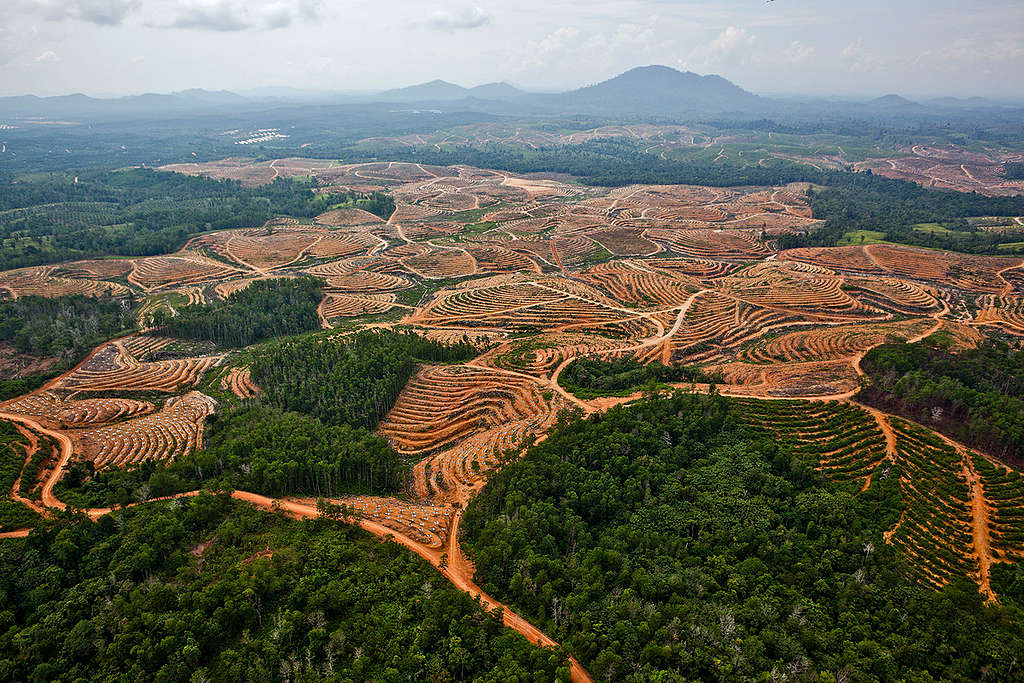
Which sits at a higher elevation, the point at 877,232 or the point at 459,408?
the point at 877,232

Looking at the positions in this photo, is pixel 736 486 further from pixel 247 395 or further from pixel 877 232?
pixel 877 232

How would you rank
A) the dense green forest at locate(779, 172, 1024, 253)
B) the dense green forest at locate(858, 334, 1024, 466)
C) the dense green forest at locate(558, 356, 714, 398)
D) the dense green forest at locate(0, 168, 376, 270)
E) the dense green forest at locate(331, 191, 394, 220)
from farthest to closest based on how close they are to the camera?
the dense green forest at locate(331, 191, 394, 220) < the dense green forest at locate(0, 168, 376, 270) < the dense green forest at locate(779, 172, 1024, 253) < the dense green forest at locate(558, 356, 714, 398) < the dense green forest at locate(858, 334, 1024, 466)

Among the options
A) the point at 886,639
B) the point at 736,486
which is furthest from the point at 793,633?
the point at 736,486

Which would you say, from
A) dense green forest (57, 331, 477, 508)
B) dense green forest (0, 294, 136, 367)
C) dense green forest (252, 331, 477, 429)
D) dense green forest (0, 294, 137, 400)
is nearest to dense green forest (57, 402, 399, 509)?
Result: dense green forest (57, 331, 477, 508)

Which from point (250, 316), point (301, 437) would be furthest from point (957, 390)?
point (250, 316)

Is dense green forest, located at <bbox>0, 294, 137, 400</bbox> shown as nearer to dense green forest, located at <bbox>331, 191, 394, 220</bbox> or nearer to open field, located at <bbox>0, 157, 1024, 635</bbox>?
open field, located at <bbox>0, 157, 1024, 635</bbox>
